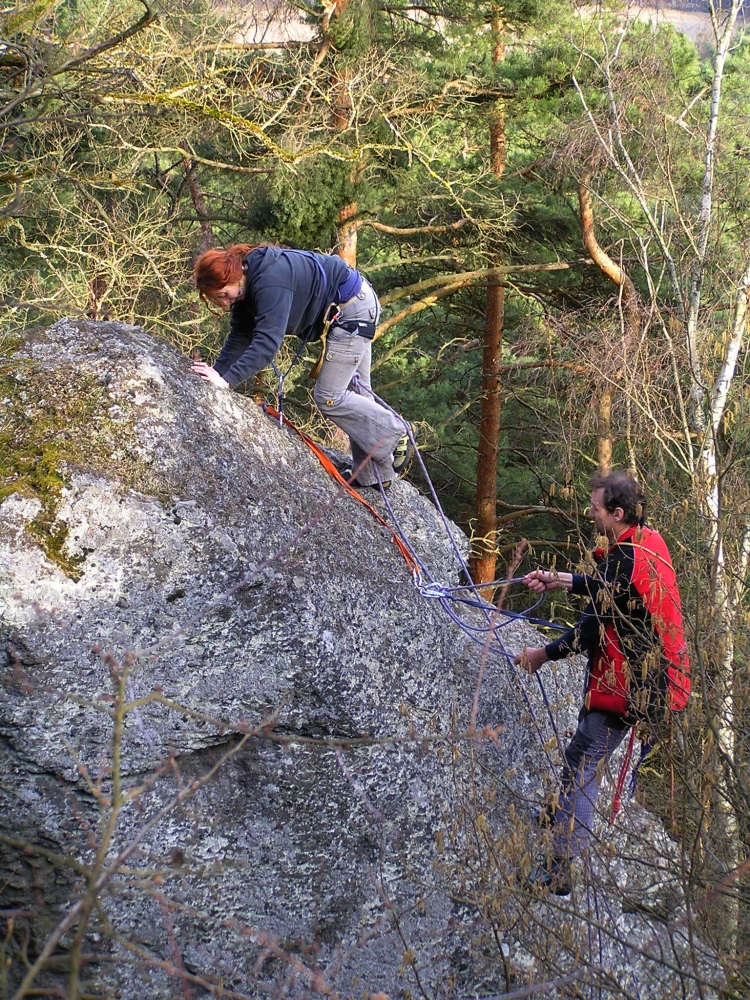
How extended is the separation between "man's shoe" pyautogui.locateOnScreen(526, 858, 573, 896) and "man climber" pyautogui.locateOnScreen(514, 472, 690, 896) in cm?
1

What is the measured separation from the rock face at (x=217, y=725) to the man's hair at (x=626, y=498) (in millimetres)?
855

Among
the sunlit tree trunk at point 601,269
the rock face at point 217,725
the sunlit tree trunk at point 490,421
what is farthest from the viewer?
the sunlit tree trunk at point 490,421

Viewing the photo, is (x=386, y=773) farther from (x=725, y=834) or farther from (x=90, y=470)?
(x=90, y=470)

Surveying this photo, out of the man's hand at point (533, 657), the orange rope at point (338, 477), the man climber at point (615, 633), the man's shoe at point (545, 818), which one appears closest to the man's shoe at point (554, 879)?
the man climber at point (615, 633)

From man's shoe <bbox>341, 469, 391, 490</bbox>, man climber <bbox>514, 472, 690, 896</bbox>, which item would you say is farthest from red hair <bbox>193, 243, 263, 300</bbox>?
man climber <bbox>514, 472, 690, 896</bbox>

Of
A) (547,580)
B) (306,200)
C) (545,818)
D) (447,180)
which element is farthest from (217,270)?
(447,180)

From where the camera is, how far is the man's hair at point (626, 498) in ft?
12.2

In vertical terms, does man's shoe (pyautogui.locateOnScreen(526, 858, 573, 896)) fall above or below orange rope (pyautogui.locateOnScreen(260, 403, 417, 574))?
below

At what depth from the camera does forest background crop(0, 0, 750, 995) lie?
308 inches

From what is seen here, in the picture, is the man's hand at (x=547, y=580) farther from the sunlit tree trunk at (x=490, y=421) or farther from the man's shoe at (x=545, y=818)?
the sunlit tree trunk at (x=490, y=421)

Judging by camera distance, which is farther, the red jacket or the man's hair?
the man's hair

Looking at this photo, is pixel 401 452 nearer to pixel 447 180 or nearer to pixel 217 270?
pixel 217 270

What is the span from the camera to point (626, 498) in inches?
146

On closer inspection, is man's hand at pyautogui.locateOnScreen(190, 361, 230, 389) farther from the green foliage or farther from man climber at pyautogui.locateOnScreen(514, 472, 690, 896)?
the green foliage
